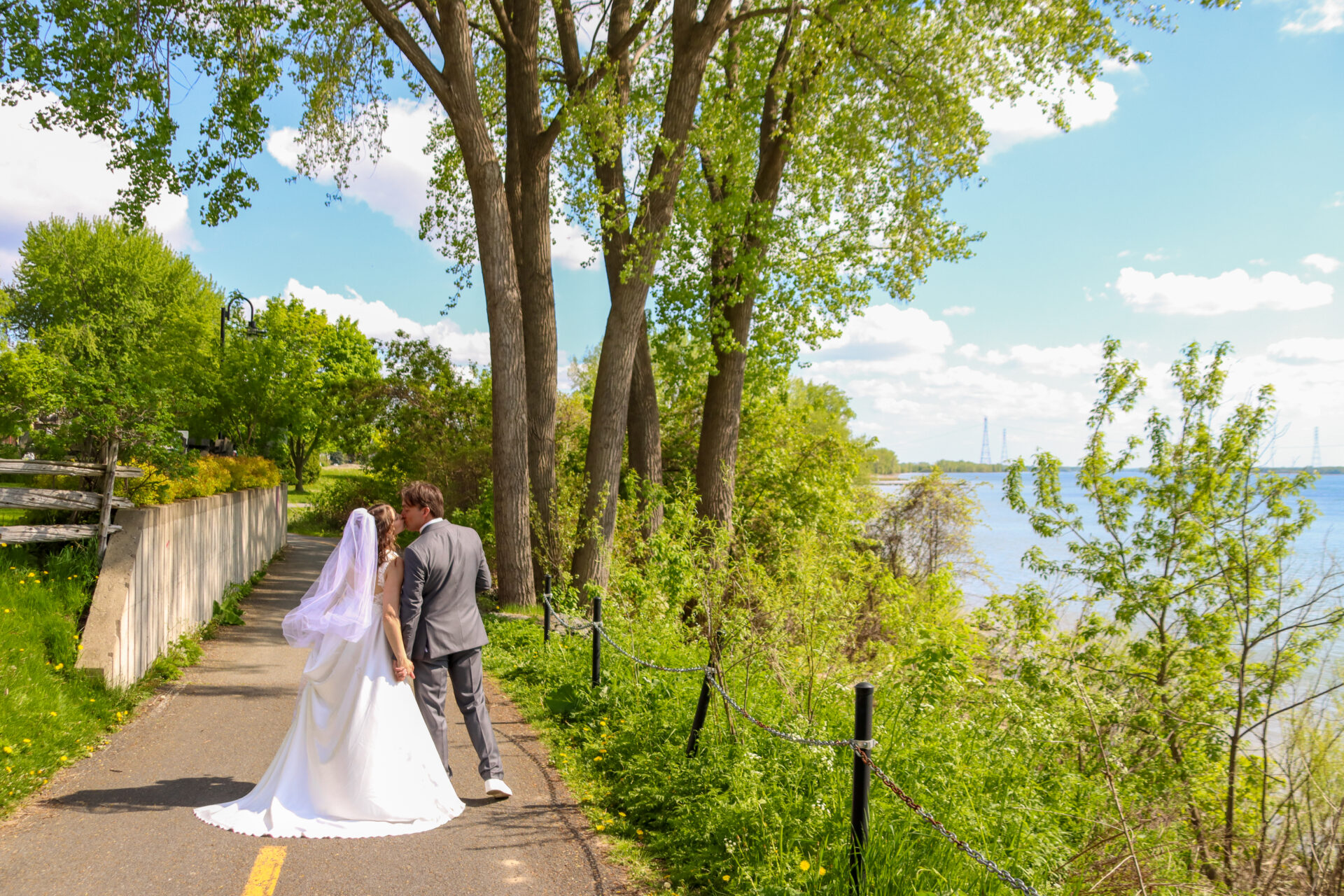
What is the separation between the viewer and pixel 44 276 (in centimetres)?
4475

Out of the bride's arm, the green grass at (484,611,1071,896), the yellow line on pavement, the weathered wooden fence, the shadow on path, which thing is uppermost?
the weathered wooden fence

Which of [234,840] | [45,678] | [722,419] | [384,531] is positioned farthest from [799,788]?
[722,419]

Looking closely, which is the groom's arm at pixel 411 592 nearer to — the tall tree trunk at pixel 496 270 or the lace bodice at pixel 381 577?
the lace bodice at pixel 381 577

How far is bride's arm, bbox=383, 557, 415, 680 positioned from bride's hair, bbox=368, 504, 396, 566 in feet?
0.45

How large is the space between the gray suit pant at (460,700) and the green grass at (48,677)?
2.41 meters

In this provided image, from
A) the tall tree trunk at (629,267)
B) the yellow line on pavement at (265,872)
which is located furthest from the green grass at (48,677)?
the tall tree trunk at (629,267)

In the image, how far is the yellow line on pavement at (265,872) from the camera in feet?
14.1

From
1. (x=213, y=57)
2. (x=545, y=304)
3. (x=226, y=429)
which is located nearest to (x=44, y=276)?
(x=226, y=429)

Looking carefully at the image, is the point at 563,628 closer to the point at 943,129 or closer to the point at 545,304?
the point at 545,304

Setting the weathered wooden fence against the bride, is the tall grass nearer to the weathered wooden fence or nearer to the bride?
the weathered wooden fence

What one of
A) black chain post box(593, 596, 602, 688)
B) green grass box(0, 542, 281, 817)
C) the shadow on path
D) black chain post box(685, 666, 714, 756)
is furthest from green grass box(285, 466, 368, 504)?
black chain post box(685, 666, 714, 756)

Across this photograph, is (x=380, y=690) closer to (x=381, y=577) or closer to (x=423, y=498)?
(x=381, y=577)

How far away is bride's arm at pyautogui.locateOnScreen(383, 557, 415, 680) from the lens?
551 cm

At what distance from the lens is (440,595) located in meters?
5.72
